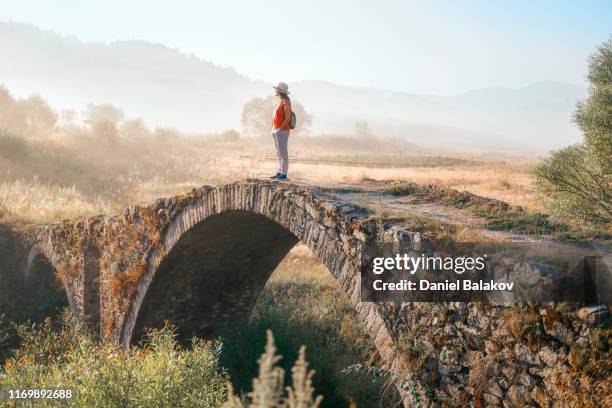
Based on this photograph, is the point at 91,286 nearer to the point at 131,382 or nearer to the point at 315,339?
the point at 315,339

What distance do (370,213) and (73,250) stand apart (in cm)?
1041

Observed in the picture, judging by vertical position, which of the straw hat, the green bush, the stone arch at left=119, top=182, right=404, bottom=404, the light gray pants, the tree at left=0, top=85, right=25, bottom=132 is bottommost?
the green bush

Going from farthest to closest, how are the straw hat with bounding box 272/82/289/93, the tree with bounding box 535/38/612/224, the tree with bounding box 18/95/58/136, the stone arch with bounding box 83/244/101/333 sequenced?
the tree with bounding box 18/95/58/136 < the stone arch with bounding box 83/244/101/333 < the tree with bounding box 535/38/612/224 < the straw hat with bounding box 272/82/289/93

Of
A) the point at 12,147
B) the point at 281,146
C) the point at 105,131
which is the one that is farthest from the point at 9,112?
the point at 281,146

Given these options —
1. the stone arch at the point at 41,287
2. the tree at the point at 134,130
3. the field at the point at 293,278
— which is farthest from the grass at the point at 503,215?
the tree at the point at 134,130

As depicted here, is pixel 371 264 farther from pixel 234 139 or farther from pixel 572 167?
pixel 234 139

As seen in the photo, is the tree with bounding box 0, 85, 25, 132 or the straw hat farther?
the tree with bounding box 0, 85, 25, 132

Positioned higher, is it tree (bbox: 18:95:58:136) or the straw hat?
tree (bbox: 18:95:58:136)

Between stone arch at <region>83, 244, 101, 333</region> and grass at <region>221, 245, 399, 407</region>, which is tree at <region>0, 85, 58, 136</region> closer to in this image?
stone arch at <region>83, 244, 101, 333</region>

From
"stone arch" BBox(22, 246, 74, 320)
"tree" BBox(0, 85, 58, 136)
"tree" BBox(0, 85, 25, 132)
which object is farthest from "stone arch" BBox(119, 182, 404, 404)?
"tree" BBox(0, 85, 25, 132)

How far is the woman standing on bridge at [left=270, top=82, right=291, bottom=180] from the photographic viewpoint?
960 centimetres

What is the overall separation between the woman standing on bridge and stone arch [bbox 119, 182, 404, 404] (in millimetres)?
925

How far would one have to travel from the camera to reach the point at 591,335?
4.37m

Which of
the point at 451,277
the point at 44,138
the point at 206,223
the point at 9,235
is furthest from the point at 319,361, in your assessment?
the point at 44,138
